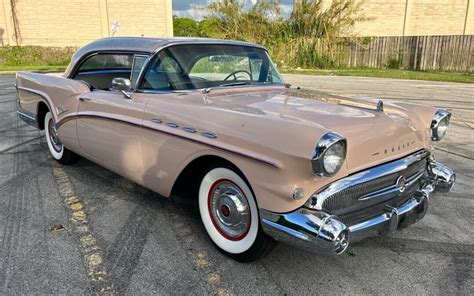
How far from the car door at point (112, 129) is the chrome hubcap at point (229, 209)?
2.61 ft

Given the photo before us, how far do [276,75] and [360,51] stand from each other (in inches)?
800

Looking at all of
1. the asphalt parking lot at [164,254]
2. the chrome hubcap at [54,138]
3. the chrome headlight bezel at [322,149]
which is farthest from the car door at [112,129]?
the chrome headlight bezel at [322,149]

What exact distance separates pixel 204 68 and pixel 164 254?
1658 millimetres

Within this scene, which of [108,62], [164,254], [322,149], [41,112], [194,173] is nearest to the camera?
[322,149]

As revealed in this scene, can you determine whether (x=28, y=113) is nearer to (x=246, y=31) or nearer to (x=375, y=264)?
(x=375, y=264)

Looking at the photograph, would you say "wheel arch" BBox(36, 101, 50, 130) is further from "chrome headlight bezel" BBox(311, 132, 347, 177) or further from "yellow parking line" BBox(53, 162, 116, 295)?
"chrome headlight bezel" BBox(311, 132, 347, 177)

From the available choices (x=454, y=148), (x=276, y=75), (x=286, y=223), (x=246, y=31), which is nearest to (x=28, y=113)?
(x=276, y=75)

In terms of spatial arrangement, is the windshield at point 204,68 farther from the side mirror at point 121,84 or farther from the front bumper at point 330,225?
the front bumper at point 330,225

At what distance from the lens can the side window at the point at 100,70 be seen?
4051 millimetres

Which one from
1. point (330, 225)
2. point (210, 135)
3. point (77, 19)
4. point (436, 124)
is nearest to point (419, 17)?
point (77, 19)

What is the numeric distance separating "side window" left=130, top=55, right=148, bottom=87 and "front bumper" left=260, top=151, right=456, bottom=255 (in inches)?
70.5

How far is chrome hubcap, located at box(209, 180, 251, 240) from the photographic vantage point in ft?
8.50

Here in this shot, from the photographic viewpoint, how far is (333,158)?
2.18 metres

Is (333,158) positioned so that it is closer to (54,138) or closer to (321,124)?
(321,124)
